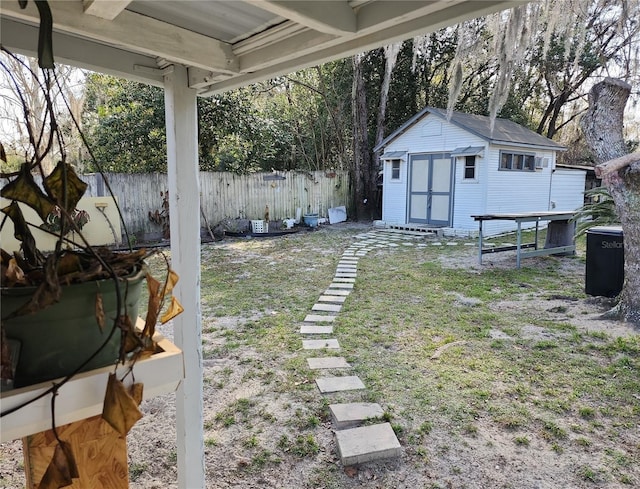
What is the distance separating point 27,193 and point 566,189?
1451cm

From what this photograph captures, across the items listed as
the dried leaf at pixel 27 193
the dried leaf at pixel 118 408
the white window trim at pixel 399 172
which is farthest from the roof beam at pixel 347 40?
the white window trim at pixel 399 172

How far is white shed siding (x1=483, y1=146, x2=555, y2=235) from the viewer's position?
10.2 meters

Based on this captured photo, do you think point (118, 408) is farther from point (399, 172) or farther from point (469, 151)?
point (399, 172)

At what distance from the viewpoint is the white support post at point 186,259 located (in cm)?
147

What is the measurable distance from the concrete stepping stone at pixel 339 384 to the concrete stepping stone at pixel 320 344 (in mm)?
555

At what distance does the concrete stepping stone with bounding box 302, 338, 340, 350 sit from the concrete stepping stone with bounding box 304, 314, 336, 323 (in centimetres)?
51

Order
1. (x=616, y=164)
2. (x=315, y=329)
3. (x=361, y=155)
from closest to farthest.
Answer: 1. (x=616, y=164)
2. (x=315, y=329)
3. (x=361, y=155)

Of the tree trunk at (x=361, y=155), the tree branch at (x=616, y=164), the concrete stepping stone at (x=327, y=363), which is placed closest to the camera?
the concrete stepping stone at (x=327, y=363)

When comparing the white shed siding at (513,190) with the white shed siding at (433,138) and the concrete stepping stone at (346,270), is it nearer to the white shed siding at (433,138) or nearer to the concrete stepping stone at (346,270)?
the white shed siding at (433,138)

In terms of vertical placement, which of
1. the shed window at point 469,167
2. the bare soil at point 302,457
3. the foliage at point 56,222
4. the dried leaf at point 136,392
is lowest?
the bare soil at point 302,457

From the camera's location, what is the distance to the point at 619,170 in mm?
3809

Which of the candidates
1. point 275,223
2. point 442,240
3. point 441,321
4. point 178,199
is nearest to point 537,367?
point 441,321

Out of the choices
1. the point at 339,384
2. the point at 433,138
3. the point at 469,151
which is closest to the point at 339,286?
the point at 339,384

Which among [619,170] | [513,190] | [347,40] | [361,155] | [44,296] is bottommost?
[44,296]
